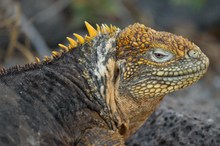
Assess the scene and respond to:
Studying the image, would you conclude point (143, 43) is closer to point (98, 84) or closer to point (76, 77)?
point (98, 84)

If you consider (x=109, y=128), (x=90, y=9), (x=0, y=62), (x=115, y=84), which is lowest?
(x=109, y=128)

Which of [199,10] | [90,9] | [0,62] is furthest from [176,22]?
[0,62]

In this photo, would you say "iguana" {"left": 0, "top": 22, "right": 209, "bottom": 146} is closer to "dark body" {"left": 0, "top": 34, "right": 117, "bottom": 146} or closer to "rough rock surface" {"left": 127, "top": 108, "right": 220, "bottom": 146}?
"dark body" {"left": 0, "top": 34, "right": 117, "bottom": 146}

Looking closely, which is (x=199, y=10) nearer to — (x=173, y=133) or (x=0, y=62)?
(x=0, y=62)

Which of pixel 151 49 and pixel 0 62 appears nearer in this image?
pixel 151 49

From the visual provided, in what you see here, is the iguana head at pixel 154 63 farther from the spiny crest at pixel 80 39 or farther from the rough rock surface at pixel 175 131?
the rough rock surface at pixel 175 131

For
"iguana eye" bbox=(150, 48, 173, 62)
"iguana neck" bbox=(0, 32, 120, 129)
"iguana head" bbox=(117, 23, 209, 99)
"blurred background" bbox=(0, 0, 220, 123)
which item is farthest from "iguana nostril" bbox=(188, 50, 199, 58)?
"blurred background" bbox=(0, 0, 220, 123)
